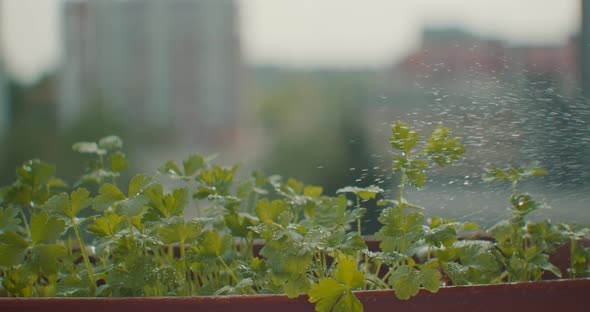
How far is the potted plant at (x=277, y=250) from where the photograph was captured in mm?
478

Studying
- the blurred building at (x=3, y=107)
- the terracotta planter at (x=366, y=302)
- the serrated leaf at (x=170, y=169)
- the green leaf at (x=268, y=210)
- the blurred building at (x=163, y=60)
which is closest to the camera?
the terracotta planter at (x=366, y=302)

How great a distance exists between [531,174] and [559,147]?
35 millimetres

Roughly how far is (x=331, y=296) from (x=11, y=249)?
0.27 metres

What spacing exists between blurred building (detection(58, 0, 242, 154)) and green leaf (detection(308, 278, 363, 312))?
312 inches

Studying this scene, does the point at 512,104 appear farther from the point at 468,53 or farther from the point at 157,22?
the point at 157,22

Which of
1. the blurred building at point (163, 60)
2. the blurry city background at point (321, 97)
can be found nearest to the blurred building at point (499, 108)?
the blurry city background at point (321, 97)

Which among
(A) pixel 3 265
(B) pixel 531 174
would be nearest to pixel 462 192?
(B) pixel 531 174

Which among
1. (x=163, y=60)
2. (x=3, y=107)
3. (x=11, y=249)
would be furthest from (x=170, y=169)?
(x=163, y=60)

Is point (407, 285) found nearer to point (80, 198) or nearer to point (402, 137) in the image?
point (402, 137)

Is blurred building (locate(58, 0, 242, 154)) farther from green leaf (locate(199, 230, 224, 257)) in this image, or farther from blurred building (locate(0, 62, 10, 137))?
green leaf (locate(199, 230, 224, 257))

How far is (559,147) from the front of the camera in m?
0.59

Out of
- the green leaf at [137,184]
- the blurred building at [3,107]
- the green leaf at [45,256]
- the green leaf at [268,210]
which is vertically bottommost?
the blurred building at [3,107]

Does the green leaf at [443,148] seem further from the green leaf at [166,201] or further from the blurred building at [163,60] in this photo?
the blurred building at [163,60]

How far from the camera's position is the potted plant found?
0.48 m
